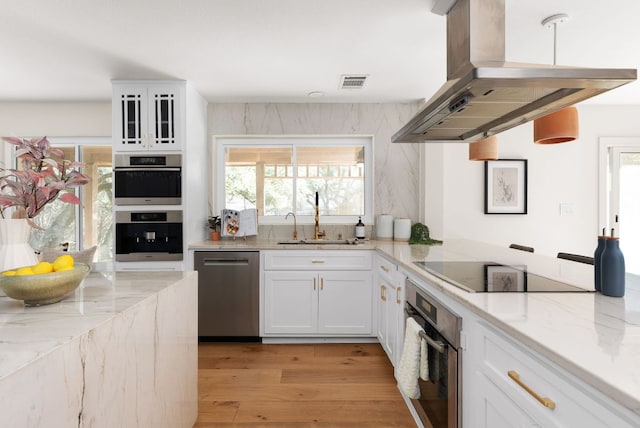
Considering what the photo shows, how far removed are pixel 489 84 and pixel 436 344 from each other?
1.06 meters

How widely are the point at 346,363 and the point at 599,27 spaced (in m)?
2.80

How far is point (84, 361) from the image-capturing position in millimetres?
943

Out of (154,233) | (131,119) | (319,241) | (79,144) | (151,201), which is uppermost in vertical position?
(131,119)

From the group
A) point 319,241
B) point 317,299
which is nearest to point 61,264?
point 317,299

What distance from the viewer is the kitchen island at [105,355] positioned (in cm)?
77

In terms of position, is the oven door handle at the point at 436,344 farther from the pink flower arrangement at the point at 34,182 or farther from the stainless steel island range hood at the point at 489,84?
the pink flower arrangement at the point at 34,182

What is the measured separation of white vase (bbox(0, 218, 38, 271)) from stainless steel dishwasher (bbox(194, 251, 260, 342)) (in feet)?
6.33

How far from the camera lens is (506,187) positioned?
379 centimetres

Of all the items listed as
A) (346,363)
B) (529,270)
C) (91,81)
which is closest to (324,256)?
(346,363)

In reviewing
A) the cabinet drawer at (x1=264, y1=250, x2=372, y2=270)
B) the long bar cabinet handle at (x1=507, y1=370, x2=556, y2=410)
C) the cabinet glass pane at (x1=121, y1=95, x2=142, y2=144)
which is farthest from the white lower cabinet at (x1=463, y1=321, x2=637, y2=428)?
the cabinet glass pane at (x1=121, y1=95, x2=142, y2=144)

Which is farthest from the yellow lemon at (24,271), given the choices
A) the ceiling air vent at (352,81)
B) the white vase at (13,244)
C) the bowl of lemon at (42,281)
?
the ceiling air vent at (352,81)

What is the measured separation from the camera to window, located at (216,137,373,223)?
383 centimetres

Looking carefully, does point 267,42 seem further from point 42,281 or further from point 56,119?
point 56,119

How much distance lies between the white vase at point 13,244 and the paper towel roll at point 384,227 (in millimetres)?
2887
